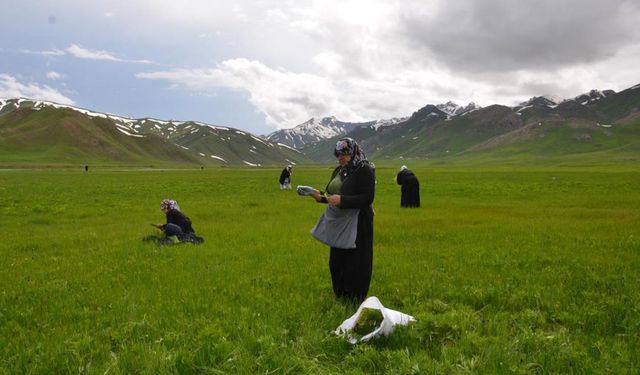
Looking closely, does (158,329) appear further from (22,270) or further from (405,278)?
(22,270)

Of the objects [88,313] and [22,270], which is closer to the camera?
[88,313]

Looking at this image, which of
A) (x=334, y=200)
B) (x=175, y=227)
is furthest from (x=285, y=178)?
(x=334, y=200)

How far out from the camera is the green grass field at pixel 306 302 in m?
5.99

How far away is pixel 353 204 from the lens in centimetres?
793

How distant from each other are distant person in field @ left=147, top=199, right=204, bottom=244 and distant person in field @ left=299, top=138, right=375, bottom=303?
26.1 ft

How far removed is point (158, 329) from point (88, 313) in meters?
1.80

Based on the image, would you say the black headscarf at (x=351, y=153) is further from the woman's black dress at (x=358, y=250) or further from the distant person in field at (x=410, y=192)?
the distant person in field at (x=410, y=192)

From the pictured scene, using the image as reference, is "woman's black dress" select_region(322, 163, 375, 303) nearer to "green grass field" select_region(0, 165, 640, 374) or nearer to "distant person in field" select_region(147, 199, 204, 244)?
"green grass field" select_region(0, 165, 640, 374)

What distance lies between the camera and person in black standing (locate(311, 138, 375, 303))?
8.07 metres

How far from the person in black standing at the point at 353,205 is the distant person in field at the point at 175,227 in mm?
7956

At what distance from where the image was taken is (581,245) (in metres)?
13.8

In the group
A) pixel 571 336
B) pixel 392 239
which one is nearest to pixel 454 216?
pixel 392 239

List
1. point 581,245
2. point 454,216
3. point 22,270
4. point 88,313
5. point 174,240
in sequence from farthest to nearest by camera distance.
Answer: point 454,216 < point 174,240 < point 581,245 < point 22,270 < point 88,313

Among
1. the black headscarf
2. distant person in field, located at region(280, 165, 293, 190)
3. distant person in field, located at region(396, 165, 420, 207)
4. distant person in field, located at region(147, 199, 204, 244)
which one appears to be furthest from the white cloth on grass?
distant person in field, located at region(280, 165, 293, 190)
